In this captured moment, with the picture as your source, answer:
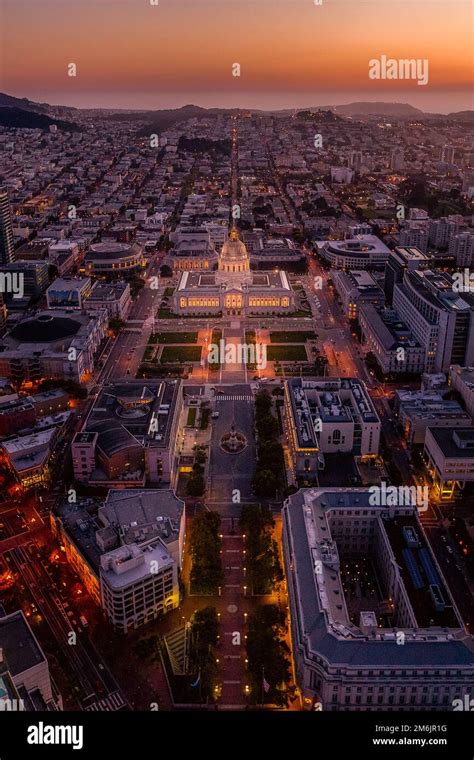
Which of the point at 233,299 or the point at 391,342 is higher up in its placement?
the point at 233,299

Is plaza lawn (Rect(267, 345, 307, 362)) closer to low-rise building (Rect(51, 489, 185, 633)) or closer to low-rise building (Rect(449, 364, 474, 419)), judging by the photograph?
low-rise building (Rect(449, 364, 474, 419))

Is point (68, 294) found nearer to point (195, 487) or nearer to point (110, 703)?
point (195, 487)

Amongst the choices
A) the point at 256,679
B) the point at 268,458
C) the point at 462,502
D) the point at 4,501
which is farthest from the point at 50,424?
the point at 462,502

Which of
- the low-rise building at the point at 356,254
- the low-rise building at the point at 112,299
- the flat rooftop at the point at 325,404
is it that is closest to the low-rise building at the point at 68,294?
the low-rise building at the point at 112,299

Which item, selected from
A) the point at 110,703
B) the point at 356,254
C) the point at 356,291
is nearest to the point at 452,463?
the point at 110,703

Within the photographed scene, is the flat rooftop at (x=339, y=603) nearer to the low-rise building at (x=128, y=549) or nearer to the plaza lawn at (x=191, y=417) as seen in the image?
the low-rise building at (x=128, y=549)

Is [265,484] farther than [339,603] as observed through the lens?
Yes
